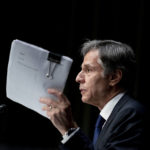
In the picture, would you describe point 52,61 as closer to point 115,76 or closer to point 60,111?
point 60,111

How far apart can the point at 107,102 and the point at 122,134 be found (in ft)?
0.91

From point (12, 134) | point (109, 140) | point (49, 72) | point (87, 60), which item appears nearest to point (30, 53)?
point (49, 72)

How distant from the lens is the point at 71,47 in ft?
9.74

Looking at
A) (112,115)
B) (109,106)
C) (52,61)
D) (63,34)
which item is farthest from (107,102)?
(63,34)

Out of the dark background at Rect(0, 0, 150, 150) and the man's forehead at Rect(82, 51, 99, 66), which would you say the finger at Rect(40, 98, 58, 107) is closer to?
the man's forehead at Rect(82, 51, 99, 66)

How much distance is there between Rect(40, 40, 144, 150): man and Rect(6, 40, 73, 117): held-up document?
0.05 metres

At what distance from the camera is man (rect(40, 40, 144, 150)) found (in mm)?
1112

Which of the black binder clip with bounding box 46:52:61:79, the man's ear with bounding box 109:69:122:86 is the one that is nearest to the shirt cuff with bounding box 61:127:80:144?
the black binder clip with bounding box 46:52:61:79

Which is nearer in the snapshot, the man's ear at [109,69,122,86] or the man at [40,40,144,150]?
the man at [40,40,144,150]

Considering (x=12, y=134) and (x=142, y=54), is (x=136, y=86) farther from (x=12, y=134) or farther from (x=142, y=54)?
(x=12, y=134)

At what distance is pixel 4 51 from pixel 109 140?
2.09m

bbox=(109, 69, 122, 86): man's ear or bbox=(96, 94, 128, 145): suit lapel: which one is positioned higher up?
→ bbox=(109, 69, 122, 86): man's ear

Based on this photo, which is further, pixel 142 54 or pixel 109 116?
pixel 142 54

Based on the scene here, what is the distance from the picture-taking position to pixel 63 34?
117 inches
